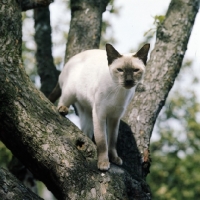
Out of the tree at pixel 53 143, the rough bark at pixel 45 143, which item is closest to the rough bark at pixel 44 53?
the tree at pixel 53 143

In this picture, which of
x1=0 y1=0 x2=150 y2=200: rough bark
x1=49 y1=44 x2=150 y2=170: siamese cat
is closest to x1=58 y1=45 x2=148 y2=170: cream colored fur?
x1=49 y1=44 x2=150 y2=170: siamese cat

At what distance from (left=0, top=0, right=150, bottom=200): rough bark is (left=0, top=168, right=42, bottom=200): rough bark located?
25 centimetres

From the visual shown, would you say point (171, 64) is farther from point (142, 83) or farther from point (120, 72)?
point (120, 72)

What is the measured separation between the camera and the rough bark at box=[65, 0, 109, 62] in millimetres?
4902

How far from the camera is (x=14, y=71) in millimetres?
3184

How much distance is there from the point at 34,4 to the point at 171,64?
1544mm

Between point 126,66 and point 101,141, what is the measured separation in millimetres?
727

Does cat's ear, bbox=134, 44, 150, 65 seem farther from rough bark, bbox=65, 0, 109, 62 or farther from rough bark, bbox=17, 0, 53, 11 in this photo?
rough bark, bbox=65, 0, 109, 62

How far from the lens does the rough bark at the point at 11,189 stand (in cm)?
275

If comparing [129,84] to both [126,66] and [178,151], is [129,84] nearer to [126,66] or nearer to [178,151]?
[126,66]

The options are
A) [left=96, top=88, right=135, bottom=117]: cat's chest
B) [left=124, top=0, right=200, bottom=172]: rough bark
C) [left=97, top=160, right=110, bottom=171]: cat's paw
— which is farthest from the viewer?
[left=124, top=0, right=200, bottom=172]: rough bark

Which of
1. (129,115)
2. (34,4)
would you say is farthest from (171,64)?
(34,4)

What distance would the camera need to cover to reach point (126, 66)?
12.2ft

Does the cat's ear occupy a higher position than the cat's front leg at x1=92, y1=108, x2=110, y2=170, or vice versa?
the cat's ear
